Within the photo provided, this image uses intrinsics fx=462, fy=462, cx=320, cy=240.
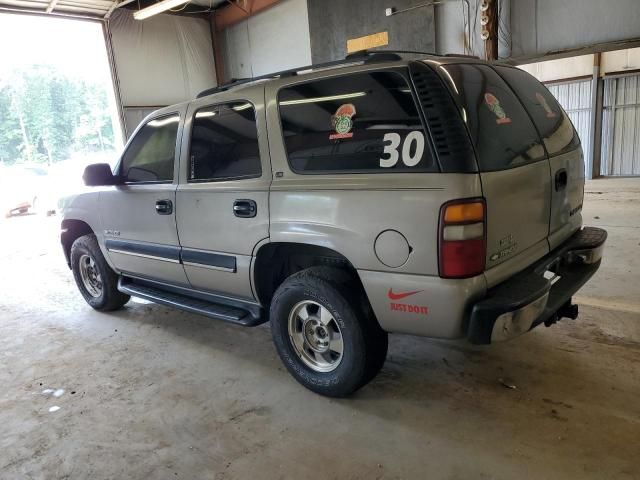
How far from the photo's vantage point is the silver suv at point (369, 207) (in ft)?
7.09

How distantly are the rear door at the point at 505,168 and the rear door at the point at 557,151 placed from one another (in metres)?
0.10

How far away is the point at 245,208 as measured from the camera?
2.90m

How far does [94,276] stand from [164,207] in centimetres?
174

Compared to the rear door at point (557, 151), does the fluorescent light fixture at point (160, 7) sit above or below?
above

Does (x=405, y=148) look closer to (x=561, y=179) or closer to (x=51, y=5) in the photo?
(x=561, y=179)

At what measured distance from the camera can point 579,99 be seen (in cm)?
1380

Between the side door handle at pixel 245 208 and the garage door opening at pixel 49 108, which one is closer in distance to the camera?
the side door handle at pixel 245 208

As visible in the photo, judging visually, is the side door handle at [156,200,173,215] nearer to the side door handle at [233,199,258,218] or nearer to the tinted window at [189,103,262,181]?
the tinted window at [189,103,262,181]

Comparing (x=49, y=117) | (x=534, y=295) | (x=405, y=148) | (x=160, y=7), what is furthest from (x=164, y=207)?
(x=49, y=117)

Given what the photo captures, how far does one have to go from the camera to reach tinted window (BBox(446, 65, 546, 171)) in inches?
86.6

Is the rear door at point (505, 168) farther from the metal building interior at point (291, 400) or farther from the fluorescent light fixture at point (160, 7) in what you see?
the fluorescent light fixture at point (160, 7)

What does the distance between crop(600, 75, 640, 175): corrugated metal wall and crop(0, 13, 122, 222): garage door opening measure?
13.6 m

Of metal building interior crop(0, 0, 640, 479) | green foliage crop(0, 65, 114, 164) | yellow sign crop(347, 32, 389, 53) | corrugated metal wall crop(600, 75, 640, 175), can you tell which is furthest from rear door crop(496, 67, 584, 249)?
corrugated metal wall crop(600, 75, 640, 175)

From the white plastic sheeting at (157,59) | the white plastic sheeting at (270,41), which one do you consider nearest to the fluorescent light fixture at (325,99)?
the white plastic sheeting at (270,41)
